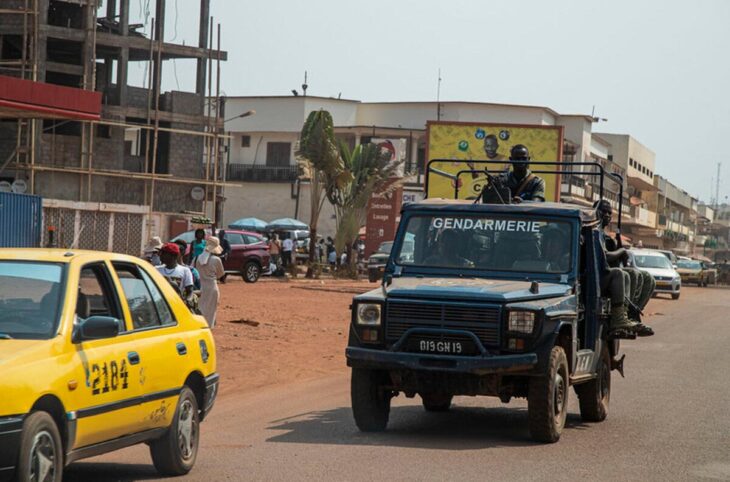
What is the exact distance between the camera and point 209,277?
18.1 m

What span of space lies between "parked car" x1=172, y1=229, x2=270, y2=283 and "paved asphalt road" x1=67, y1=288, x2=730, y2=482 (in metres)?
23.9

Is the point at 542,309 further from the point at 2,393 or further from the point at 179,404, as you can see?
the point at 2,393

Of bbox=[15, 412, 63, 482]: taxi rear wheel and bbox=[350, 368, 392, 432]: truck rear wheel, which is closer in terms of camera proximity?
bbox=[15, 412, 63, 482]: taxi rear wheel

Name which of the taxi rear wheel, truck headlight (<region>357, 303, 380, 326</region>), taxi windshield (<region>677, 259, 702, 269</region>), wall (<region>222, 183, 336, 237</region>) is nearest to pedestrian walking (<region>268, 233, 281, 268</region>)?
taxi windshield (<region>677, 259, 702, 269</region>)

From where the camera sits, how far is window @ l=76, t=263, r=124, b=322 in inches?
302

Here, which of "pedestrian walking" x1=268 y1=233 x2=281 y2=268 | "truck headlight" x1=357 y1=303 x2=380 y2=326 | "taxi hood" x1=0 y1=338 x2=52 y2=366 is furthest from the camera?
"pedestrian walking" x1=268 y1=233 x2=281 y2=268

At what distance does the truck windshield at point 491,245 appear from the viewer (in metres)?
11.7

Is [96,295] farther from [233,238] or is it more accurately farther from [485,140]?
[485,140]

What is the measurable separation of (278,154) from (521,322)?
7323cm

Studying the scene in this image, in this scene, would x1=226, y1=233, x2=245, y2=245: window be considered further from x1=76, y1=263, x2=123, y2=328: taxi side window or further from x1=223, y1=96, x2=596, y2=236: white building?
x1=223, y1=96, x2=596, y2=236: white building

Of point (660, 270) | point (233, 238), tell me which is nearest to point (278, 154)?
point (660, 270)

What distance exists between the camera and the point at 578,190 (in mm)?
86562

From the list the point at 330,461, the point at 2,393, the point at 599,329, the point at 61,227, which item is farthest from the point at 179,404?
the point at 61,227

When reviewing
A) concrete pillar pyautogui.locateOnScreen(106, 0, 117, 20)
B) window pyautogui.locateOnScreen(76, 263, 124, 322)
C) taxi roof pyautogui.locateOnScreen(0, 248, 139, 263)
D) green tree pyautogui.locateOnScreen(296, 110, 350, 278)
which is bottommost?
window pyautogui.locateOnScreen(76, 263, 124, 322)
